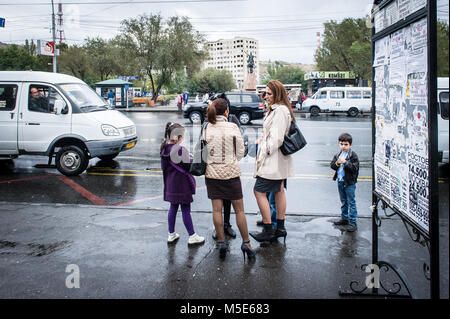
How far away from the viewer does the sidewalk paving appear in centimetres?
341

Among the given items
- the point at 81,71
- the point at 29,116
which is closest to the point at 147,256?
the point at 29,116

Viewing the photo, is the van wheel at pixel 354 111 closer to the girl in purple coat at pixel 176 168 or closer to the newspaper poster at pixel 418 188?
the girl in purple coat at pixel 176 168

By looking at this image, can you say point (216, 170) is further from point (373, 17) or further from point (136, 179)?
point (136, 179)

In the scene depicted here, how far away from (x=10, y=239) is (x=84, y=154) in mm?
4042

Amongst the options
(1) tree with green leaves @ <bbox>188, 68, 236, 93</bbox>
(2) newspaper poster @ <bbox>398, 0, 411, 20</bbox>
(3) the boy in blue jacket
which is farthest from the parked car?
(1) tree with green leaves @ <bbox>188, 68, 236, 93</bbox>

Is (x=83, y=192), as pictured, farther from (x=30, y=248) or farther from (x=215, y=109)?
(x=215, y=109)

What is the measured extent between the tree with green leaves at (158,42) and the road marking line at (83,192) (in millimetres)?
35224

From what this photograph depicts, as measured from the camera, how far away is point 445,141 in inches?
80.8

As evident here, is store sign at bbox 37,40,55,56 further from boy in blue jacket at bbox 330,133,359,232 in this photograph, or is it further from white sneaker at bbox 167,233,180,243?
boy in blue jacket at bbox 330,133,359,232

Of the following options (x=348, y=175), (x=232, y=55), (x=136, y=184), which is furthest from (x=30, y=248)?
(x=232, y=55)

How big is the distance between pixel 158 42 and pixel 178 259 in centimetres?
4138

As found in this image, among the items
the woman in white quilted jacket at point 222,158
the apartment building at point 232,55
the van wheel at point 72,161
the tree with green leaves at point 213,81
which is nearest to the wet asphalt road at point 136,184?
the van wheel at point 72,161

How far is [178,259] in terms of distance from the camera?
4.09 m

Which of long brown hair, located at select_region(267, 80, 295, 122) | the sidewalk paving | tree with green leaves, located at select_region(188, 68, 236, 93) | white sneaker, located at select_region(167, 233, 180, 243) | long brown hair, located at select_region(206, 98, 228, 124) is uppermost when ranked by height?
tree with green leaves, located at select_region(188, 68, 236, 93)
